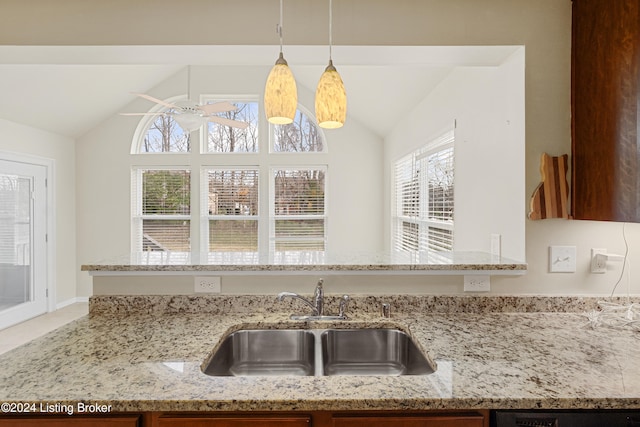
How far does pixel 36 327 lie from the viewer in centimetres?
420

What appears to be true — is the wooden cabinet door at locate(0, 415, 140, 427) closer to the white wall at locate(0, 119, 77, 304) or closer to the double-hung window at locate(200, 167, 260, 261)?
the double-hung window at locate(200, 167, 260, 261)

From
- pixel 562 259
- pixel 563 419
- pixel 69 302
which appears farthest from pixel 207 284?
pixel 69 302

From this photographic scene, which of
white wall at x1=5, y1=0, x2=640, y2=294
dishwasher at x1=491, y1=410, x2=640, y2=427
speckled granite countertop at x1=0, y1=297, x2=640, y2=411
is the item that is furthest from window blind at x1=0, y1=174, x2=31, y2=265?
dishwasher at x1=491, y1=410, x2=640, y2=427

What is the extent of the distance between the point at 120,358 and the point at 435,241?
2662 millimetres

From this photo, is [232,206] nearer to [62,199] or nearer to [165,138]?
[165,138]

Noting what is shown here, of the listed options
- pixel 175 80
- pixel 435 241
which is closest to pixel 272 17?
pixel 435 241

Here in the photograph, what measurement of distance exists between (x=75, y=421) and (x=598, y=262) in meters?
2.05

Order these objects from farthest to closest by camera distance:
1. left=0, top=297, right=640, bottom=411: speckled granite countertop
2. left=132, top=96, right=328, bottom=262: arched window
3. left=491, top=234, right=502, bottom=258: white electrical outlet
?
left=132, top=96, right=328, bottom=262: arched window, left=491, top=234, right=502, bottom=258: white electrical outlet, left=0, top=297, right=640, bottom=411: speckled granite countertop

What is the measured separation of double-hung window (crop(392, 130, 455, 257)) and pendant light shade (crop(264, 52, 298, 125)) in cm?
115

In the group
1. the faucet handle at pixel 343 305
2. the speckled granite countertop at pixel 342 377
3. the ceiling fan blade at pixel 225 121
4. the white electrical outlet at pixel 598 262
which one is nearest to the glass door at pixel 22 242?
the ceiling fan blade at pixel 225 121

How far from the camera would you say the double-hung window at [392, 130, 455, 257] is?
2.88 meters

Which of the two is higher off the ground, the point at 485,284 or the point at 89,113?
the point at 89,113

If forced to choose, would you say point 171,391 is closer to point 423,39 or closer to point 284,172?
point 423,39

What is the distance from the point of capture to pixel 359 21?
171cm
